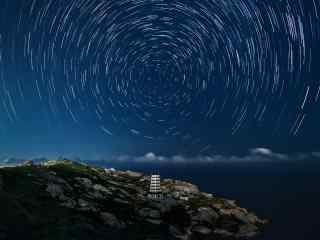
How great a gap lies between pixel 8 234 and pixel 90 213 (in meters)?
25.4

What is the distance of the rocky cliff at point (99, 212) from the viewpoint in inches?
2926

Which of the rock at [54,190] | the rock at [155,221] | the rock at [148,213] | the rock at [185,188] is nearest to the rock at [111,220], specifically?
the rock at [155,221]

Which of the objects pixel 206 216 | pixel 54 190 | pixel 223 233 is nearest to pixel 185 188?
pixel 206 216

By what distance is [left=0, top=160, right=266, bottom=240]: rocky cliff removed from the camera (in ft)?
244

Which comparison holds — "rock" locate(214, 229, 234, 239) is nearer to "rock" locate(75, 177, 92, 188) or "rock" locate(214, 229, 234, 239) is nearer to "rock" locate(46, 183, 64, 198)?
"rock" locate(75, 177, 92, 188)

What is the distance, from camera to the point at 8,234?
2606 inches

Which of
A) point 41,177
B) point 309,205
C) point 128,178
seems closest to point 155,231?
point 41,177

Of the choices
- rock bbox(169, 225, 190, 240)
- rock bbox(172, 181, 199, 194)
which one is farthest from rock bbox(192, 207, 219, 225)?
rock bbox(172, 181, 199, 194)

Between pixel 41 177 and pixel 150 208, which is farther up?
pixel 41 177

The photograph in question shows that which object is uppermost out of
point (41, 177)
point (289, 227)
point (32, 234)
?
point (41, 177)

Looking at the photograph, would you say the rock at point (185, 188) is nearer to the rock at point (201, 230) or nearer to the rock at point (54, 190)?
the rock at point (201, 230)

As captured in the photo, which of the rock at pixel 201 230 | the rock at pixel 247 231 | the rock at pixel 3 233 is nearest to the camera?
the rock at pixel 3 233

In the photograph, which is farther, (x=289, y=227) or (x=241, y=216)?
(x=289, y=227)

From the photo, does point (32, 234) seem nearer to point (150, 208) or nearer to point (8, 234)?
point (8, 234)
